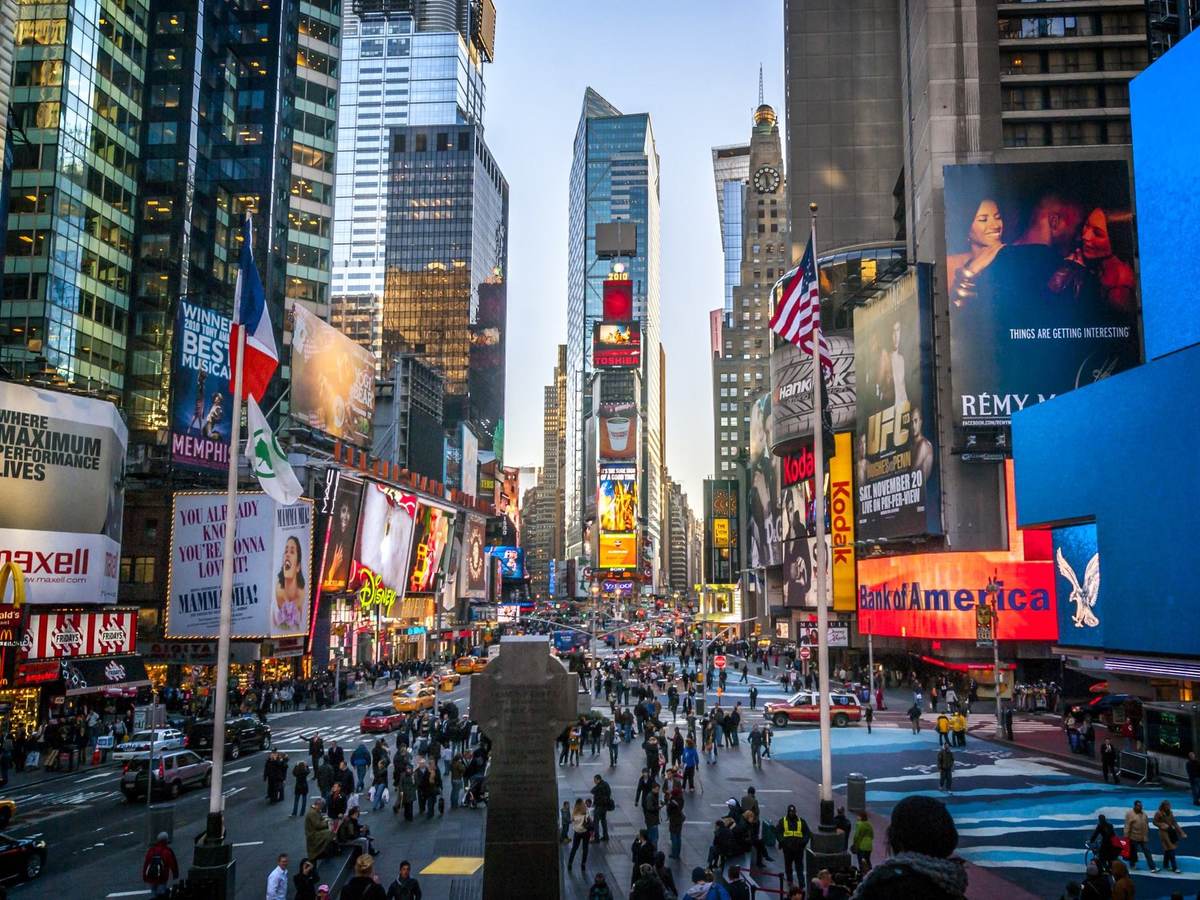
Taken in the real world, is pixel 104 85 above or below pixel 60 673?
above

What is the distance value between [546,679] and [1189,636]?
28415 millimetres

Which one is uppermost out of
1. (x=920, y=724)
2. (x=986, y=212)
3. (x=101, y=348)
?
(x=986, y=212)

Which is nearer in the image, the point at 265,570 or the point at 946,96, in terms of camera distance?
the point at 265,570

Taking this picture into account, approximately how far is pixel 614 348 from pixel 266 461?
180 m

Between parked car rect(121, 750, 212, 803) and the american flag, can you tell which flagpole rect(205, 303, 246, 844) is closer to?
the american flag

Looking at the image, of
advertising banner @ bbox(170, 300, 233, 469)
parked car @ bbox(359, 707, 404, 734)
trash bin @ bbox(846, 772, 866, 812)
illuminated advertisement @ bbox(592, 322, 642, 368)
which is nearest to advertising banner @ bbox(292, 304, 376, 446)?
advertising banner @ bbox(170, 300, 233, 469)

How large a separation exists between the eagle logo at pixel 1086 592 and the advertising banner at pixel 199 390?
4277 centimetres

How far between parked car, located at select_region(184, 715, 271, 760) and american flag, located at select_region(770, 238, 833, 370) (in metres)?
23.5

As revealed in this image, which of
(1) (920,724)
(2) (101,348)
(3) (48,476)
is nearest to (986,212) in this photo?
(1) (920,724)

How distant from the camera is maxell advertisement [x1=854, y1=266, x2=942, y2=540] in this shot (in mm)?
62812

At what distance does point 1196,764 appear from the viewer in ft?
83.3

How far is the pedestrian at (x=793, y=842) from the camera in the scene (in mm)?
17844

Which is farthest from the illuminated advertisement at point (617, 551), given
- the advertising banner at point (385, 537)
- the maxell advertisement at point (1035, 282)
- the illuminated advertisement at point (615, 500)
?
the maxell advertisement at point (1035, 282)

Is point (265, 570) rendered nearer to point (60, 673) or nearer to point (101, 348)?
point (60, 673)
